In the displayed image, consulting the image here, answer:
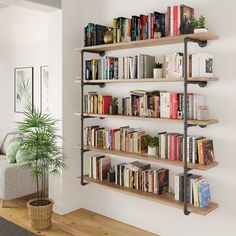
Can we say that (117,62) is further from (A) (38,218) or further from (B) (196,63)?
(A) (38,218)

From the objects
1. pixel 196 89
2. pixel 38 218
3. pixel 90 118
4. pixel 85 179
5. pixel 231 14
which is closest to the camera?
pixel 231 14

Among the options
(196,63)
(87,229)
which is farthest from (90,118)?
(196,63)

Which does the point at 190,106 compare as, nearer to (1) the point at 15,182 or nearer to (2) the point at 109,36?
(2) the point at 109,36

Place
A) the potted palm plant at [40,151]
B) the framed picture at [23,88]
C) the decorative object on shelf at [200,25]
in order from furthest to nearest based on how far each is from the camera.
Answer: the framed picture at [23,88]
the potted palm plant at [40,151]
the decorative object on shelf at [200,25]

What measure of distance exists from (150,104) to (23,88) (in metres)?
3.02

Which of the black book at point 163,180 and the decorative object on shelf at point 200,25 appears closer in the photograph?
the decorative object on shelf at point 200,25

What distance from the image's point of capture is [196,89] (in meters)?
2.95

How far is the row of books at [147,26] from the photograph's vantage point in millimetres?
2796

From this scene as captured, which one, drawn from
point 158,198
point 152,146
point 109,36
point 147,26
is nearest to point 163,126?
point 152,146

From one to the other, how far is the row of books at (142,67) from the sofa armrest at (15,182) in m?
1.43

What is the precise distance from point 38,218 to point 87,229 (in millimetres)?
529

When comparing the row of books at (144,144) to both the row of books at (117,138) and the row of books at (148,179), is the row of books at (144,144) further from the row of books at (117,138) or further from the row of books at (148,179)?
the row of books at (148,179)

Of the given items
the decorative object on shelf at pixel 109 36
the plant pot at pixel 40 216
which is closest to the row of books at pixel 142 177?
the plant pot at pixel 40 216

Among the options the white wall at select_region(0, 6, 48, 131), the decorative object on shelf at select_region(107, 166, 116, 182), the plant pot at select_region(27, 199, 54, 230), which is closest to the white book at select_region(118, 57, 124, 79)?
the decorative object on shelf at select_region(107, 166, 116, 182)
